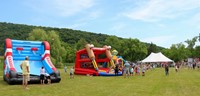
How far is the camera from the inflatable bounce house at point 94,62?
26.0 meters

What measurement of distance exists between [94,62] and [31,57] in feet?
26.4

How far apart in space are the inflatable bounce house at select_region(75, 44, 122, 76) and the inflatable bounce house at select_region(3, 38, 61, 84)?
7546 millimetres

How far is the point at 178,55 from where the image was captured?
4104 inches

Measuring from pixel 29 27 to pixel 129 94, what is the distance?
82403 mm

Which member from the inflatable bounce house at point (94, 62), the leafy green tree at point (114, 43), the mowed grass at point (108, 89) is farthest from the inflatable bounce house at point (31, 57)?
the leafy green tree at point (114, 43)

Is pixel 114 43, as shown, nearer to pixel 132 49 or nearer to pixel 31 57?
pixel 132 49

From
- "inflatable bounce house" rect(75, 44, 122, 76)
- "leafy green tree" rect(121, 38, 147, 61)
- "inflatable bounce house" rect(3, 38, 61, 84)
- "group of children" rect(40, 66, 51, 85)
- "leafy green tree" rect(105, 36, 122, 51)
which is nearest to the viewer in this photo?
"group of children" rect(40, 66, 51, 85)

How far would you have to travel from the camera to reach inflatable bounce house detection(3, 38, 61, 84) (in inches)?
668

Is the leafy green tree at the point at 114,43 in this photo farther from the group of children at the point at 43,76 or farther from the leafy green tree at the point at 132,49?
the group of children at the point at 43,76

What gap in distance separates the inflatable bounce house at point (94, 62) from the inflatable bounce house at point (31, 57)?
755 cm

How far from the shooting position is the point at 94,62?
25.9 m

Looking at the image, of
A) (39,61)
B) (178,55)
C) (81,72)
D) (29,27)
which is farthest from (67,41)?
(39,61)

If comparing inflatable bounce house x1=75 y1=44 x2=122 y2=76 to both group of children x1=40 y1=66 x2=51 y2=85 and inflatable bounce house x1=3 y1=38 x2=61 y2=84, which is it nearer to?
inflatable bounce house x1=3 y1=38 x2=61 y2=84

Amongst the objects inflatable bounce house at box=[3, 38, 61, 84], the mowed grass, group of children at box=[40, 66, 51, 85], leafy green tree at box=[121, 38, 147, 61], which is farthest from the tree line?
the mowed grass
